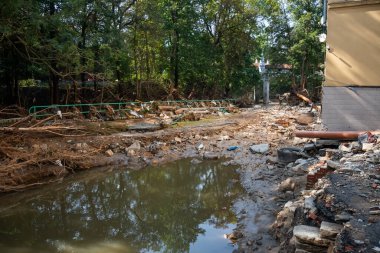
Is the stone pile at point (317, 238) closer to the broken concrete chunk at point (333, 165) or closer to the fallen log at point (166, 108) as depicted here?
the broken concrete chunk at point (333, 165)

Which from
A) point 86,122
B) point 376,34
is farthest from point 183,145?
point 376,34

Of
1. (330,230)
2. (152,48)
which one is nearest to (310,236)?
(330,230)

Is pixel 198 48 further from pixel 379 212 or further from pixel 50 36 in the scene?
pixel 379 212

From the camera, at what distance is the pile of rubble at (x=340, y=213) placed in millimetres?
3644

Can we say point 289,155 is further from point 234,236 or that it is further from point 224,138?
point 224,138

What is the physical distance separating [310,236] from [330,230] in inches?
9.9

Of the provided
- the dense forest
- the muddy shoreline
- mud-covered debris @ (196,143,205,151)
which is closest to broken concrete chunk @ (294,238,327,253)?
the muddy shoreline

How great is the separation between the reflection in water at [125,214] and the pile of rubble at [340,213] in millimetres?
1613

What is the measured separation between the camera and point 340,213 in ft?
13.7

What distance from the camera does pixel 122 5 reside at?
1883 centimetres

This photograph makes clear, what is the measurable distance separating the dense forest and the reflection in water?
458 centimetres

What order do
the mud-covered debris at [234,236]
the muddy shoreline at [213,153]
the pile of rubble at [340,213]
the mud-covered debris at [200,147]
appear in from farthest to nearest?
1. the mud-covered debris at [200,147]
2. the muddy shoreline at [213,153]
3. the mud-covered debris at [234,236]
4. the pile of rubble at [340,213]

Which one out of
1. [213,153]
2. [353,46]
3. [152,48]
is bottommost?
[213,153]

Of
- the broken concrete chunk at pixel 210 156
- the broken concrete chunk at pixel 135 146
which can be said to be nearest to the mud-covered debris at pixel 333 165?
the broken concrete chunk at pixel 210 156
